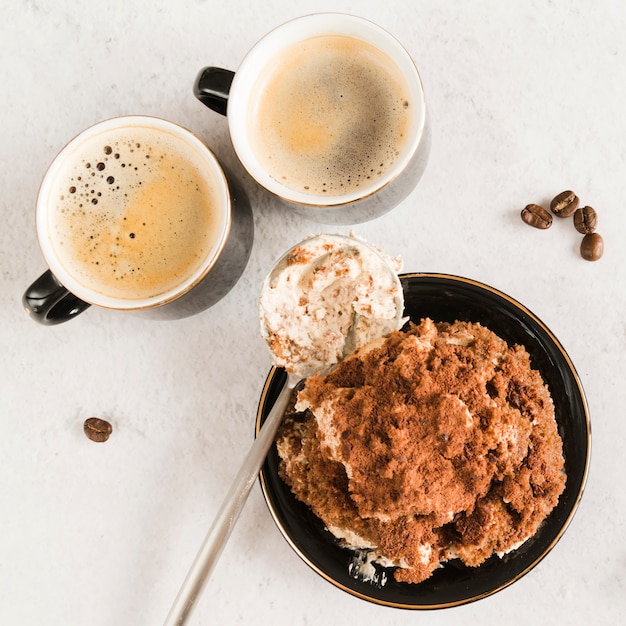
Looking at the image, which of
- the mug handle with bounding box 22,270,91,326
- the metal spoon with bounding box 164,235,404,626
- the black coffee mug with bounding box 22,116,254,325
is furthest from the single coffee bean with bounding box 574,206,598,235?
the mug handle with bounding box 22,270,91,326

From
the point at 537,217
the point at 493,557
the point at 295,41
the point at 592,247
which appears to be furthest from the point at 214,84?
the point at 493,557

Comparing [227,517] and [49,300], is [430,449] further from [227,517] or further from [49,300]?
[49,300]

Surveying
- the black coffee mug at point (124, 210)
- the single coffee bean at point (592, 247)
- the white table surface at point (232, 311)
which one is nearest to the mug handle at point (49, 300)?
the black coffee mug at point (124, 210)

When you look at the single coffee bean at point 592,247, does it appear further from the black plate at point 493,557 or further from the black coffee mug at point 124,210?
the black coffee mug at point 124,210

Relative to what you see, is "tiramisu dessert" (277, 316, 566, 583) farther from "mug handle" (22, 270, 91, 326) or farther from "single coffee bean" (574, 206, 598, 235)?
"mug handle" (22, 270, 91, 326)

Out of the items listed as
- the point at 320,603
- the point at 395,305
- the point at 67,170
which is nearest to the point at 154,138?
the point at 67,170

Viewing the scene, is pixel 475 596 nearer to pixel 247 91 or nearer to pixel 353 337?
pixel 353 337
